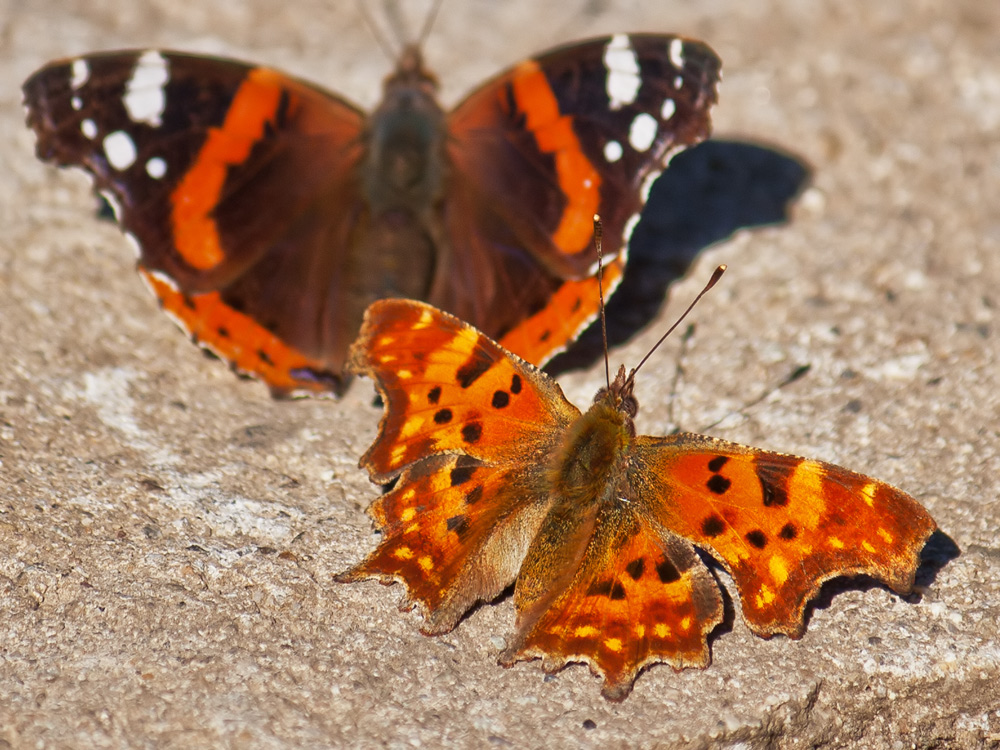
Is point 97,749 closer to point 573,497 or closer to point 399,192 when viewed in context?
point 573,497

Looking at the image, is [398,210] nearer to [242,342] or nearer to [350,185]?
[350,185]

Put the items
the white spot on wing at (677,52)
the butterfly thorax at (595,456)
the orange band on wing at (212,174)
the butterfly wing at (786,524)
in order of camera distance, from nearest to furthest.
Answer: the butterfly wing at (786,524) < the butterfly thorax at (595,456) < the white spot on wing at (677,52) < the orange band on wing at (212,174)

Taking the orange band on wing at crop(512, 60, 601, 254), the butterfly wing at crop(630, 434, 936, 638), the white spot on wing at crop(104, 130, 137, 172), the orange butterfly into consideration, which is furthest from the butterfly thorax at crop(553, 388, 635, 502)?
the white spot on wing at crop(104, 130, 137, 172)

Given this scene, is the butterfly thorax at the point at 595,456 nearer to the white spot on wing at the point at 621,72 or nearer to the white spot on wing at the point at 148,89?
the white spot on wing at the point at 621,72

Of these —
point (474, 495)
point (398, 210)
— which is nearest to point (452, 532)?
point (474, 495)

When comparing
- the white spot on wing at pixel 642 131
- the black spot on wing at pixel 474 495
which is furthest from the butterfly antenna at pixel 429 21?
the black spot on wing at pixel 474 495

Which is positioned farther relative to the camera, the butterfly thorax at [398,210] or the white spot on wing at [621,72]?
the butterfly thorax at [398,210]
